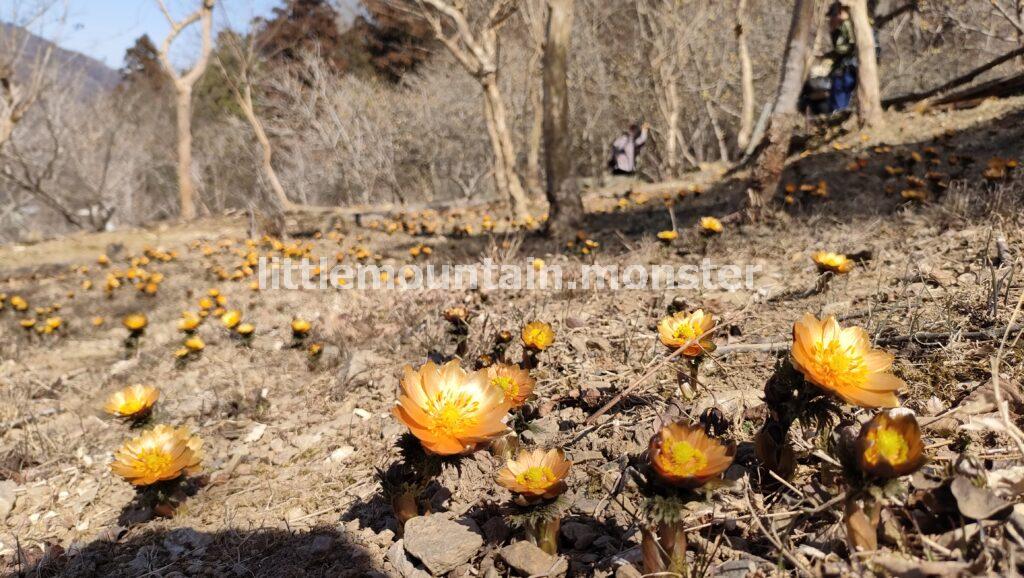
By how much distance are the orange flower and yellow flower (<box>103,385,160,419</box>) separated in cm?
251

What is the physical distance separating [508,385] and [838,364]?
0.84 metres

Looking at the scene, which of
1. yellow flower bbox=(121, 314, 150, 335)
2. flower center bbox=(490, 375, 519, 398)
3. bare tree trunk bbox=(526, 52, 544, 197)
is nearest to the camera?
flower center bbox=(490, 375, 519, 398)

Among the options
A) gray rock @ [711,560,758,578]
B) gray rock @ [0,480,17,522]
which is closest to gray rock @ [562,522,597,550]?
gray rock @ [711,560,758,578]

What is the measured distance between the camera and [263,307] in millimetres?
5070

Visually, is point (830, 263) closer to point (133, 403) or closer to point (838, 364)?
point (838, 364)

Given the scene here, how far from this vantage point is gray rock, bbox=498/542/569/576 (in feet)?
3.98

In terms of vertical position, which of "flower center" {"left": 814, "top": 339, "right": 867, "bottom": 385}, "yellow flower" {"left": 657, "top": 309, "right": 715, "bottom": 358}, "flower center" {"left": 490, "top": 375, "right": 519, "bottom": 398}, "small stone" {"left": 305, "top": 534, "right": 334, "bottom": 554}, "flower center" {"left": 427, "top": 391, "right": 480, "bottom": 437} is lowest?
"small stone" {"left": 305, "top": 534, "right": 334, "bottom": 554}

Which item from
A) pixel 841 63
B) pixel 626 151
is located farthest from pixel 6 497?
pixel 626 151

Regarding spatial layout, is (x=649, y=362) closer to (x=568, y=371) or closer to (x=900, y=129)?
(x=568, y=371)

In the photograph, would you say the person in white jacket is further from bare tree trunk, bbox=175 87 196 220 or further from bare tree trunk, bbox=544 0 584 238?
bare tree trunk, bbox=175 87 196 220

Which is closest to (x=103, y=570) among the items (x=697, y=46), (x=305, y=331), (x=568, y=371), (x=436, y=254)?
(x=568, y=371)

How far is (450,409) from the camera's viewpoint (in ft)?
4.23

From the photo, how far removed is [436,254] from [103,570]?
15.9ft

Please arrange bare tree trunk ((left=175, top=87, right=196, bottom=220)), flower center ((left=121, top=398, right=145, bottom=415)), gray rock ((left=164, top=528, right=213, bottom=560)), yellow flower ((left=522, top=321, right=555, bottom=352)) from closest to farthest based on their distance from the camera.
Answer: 1. gray rock ((left=164, top=528, right=213, bottom=560))
2. yellow flower ((left=522, top=321, right=555, bottom=352))
3. flower center ((left=121, top=398, right=145, bottom=415))
4. bare tree trunk ((left=175, top=87, right=196, bottom=220))
